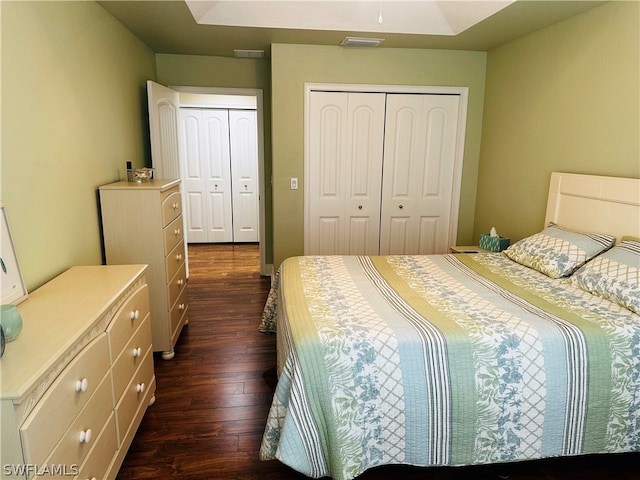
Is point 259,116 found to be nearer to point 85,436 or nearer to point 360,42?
point 360,42

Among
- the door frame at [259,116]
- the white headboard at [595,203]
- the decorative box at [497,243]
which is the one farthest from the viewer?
the door frame at [259,116]

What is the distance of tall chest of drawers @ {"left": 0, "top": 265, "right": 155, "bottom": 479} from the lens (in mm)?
1237

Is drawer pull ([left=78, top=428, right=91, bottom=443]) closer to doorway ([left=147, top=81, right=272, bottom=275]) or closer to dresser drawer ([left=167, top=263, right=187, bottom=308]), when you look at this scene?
dresser drawer ([left=167, top=263, right=187, bottom=308])

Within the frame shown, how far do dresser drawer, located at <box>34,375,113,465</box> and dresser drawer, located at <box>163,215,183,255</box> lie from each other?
1.24 meters

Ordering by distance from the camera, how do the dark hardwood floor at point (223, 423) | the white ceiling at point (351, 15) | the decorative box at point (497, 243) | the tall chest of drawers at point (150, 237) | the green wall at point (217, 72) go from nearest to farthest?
the dark hardwood floor at point (223, 423) < the tall chest of drawers at point (150, 237) < the white ceiling at point (351, 15) < the decorative box at point (497, 243) < the green wall at point (217, 72)

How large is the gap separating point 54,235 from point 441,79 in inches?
136

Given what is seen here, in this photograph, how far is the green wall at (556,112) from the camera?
2.57 meters

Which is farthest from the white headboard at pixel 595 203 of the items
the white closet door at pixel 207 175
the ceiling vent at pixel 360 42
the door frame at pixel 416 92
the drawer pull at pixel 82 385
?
the white closet door at pixel 207 175

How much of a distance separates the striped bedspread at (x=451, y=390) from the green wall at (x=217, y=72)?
3.25m

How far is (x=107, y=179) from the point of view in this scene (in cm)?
296

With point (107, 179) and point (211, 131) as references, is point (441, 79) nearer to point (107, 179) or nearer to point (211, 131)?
point (107, 179)

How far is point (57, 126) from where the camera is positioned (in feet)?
7.50

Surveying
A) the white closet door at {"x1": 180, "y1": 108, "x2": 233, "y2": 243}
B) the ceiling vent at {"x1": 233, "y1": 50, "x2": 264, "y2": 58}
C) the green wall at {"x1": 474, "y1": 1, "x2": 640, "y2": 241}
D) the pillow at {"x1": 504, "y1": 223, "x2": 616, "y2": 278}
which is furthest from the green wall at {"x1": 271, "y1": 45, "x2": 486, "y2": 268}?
the white closet door at {"x1": 180, "y1": 108, "x2": 233, "y2": 243}

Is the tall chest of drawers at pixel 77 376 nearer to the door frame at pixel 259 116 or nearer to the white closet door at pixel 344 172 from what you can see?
the white closet door at pixel 344 172
